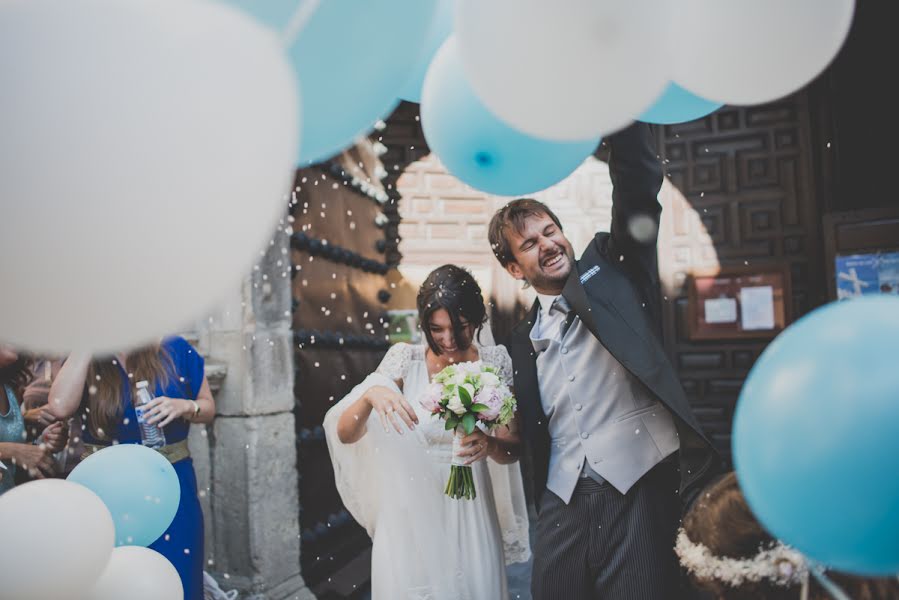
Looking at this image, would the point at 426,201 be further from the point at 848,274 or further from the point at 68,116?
the point at 68,116

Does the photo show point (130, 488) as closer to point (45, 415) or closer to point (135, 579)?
point (135, 579)

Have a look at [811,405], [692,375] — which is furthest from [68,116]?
[692,375]

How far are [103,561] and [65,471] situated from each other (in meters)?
1.49

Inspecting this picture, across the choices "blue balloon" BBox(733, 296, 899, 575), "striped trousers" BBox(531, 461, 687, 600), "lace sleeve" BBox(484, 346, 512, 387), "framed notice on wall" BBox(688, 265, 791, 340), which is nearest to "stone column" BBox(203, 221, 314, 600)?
"lace sleeve" BBox(484, 346, 512, 387)

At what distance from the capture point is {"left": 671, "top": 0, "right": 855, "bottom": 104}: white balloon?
1.00 m

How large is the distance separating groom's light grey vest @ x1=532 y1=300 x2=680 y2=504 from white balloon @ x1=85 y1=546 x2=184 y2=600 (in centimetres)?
118

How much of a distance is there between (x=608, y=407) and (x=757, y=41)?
1236 mm

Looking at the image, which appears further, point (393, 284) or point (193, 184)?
point (393, 284)

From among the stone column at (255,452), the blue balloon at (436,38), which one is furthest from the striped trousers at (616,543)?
the stone column at (255,452)

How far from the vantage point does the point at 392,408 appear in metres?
2.15

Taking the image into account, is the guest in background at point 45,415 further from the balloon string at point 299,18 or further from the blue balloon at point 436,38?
the balloon string at point 299,18

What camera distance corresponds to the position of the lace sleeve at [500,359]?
2463 millimetres

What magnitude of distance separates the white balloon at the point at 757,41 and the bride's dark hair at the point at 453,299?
136 cm

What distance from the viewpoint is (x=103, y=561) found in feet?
3.83
